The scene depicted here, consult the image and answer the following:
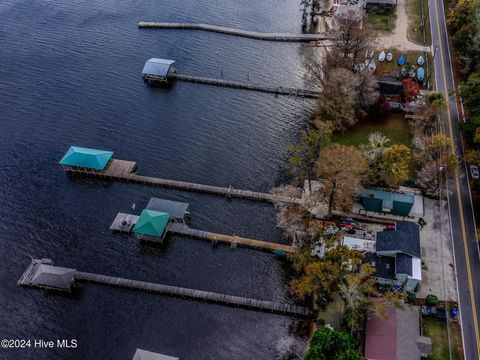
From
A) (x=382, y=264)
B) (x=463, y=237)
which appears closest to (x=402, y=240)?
(x=382, y=264)

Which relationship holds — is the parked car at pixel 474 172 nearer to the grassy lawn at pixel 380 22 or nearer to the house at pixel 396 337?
the house at pixel 396 337

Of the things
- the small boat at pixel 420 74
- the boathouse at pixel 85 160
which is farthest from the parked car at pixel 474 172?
the boathouse at pixel 85 160

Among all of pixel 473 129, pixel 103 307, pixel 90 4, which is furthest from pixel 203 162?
pixel 90 4

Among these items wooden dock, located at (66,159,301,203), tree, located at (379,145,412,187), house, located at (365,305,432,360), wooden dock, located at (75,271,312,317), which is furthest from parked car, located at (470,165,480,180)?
wooden dock, located at (75,271,312,317)

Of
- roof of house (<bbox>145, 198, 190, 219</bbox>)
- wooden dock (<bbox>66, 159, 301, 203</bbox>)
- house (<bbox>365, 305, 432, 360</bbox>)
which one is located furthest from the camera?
wooden dock (<bbox>66, 159, 301, 203</bbox>)

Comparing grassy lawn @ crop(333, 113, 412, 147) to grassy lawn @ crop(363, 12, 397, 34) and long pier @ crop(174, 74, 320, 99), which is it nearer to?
long pier @ crop(174, 74, 320, 99)

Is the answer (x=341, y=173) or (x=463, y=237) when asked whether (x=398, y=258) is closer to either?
(x=463, y=237)

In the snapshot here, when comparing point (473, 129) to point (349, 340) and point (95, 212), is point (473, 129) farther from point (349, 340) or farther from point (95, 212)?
point (95, 212)
